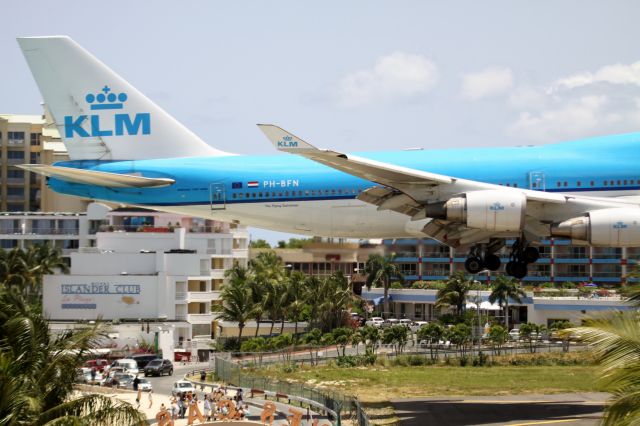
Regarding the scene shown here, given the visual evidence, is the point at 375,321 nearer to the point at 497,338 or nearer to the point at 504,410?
the point at 497,338

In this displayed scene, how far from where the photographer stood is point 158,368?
65438 mm

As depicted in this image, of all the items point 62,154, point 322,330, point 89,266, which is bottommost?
point 322,330

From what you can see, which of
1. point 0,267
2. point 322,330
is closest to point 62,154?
point 0,267

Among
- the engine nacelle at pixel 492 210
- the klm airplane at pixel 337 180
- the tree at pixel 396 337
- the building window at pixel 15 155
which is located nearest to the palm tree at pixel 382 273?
the tree at pixel 396 337

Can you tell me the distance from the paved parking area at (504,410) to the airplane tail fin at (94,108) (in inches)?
586

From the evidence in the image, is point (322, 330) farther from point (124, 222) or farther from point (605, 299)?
point (124, 222)

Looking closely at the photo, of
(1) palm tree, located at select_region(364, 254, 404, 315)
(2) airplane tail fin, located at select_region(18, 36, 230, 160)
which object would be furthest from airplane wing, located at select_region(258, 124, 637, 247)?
(1) palm tree, located at select_region(364, 254, 404, 315)

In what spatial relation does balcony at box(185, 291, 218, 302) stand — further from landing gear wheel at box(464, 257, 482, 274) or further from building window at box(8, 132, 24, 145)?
building window at box(8, 132, 24, 145)

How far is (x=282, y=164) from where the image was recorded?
4216cm

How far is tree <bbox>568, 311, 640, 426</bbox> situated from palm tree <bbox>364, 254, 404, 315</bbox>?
79588 mm

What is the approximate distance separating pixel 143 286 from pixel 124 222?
79.6ft

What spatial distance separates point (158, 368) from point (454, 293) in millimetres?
31847

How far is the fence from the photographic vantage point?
36.6 metres

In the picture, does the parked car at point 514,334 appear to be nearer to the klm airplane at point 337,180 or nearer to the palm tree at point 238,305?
the palm tree at point 238,305
